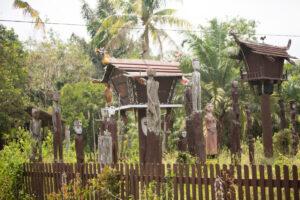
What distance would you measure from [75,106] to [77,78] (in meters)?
5.09

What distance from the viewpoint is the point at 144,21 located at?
29.8 metres

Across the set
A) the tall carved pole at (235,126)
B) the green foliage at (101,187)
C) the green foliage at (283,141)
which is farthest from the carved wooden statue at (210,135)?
the green foliage at (101,187)

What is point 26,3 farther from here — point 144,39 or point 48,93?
point 48,93

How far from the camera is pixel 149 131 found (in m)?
11.3

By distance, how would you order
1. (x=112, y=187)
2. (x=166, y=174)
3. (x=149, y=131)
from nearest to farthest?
(x=166, y=174) < (x=112, y=187) < (x=149, y=131)

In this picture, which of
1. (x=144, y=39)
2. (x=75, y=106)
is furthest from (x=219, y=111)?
(x=75, y=106)

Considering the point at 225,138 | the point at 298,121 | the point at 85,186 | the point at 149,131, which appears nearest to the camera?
the point at 85,186

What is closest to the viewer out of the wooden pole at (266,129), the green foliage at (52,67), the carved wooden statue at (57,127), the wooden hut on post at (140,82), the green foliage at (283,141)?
the wooden pole at (266,129)

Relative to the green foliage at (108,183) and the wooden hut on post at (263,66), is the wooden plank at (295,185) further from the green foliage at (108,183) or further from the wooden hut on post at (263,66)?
the wooden hut on post at (263,66)

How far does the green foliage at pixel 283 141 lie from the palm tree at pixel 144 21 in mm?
13939

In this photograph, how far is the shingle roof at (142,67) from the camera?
15742 mm

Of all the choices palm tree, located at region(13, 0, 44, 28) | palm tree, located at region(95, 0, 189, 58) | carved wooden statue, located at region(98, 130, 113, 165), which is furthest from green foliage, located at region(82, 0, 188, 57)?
carved wooden statue, located at region(98, 130, 113, 165)

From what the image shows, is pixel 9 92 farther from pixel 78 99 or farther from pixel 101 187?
pixel 101 187

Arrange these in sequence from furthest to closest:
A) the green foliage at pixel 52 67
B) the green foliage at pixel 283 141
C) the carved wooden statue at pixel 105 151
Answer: the green foliage at pixel 52 67 < the green foliage at pixel 283 141 < the carved wooden statue at pixel 105 151
